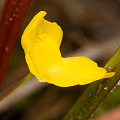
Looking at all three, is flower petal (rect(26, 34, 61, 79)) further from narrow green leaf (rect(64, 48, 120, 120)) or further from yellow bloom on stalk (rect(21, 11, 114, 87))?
narrow green leaf (rect(64, 48, 120, 120))

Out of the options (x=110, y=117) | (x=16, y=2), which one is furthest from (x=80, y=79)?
(x=110, y=117)

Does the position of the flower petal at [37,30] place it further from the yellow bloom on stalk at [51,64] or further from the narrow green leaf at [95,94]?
the narrow green leaf at [95,94]

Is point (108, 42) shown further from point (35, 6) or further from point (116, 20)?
point (35, 6)

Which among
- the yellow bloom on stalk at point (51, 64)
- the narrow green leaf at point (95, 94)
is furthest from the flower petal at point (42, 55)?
the narrow green leaf at point (95, 94)

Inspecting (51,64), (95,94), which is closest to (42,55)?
(51,64)

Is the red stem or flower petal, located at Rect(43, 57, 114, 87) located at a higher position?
flower petal, located at Rect(43, 57, 114, 87)

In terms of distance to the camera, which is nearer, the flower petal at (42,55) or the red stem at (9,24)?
the flower petal at (42,55)

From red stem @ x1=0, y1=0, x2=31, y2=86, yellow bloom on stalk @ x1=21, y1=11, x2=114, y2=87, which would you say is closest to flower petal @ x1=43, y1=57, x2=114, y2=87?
yellow bloom on stalk @ x1=21, y1=11, x2=114, y2=87
